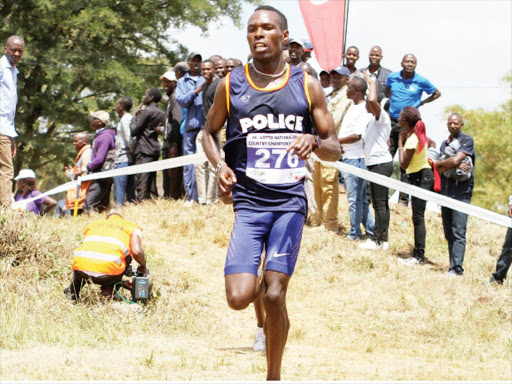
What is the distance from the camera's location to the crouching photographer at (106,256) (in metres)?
7.87

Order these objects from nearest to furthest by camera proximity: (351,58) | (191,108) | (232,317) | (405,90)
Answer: (232,317)
(191,108)
(405,90)
(351,58)

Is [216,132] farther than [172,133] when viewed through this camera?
No

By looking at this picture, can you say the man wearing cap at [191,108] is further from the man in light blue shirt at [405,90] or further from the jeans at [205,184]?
the man in light blue shirt at [405,90]

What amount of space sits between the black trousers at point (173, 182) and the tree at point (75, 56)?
29.5 ft

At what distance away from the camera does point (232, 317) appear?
8.98 metres

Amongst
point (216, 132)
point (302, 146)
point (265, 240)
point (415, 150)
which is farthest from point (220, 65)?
point (302, 146)

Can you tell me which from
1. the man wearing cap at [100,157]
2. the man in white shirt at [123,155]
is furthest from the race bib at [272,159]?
the man in white shirt at [123,155]

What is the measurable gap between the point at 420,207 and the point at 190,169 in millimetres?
3768

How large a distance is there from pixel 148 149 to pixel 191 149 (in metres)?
0.81

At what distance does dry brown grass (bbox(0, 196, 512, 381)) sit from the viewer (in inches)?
248

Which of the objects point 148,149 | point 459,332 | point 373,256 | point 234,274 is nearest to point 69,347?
point 234,274

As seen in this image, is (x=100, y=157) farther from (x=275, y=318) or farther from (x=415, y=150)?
(x=275, y=318)

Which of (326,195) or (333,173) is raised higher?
(333,173)

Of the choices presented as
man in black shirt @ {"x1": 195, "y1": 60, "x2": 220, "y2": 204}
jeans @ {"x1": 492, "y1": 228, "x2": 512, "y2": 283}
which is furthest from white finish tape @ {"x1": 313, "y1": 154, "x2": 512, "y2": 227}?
man in black shirt @ {"x1": 195, "y1": 60, "x2": 220, "y2": 204}
